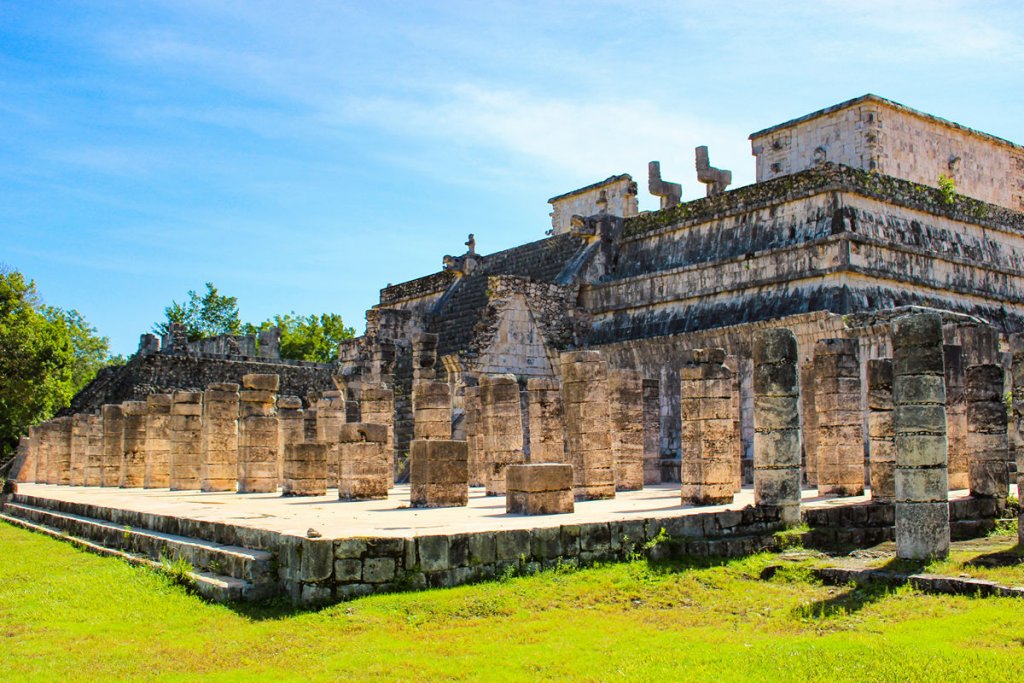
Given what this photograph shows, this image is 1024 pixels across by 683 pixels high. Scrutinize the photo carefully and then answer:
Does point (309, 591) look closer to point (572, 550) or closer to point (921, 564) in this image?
point (572, 550)

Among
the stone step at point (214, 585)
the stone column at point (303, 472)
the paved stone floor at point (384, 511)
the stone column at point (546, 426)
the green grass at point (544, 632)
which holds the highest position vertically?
the stone column at point (546, 426)

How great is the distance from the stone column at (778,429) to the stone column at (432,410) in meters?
7.55

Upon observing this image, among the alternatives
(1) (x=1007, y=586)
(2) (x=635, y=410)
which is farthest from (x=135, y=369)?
(1) (x=1007, y=586)

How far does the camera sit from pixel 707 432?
13.5 metres

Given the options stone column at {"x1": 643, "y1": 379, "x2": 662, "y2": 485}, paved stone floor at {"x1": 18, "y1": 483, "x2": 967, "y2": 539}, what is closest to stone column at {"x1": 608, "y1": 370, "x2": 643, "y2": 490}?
paved stone floor at {"x1": 18, "y1": 483, "x2": 967, "y2": 539}

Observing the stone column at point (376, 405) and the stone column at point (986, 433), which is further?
the stone column at point (376, 405)

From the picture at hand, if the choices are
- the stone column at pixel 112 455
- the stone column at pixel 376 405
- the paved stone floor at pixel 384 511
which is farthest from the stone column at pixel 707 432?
the stone column at pixel 112 455

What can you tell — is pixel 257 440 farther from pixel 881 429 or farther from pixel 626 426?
pixel 881 429

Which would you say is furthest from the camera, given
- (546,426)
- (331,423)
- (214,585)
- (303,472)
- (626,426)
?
(331,423)

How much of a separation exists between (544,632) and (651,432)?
1239cm

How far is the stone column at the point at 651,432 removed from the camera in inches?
777

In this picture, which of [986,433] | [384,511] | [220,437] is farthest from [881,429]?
[220,437]

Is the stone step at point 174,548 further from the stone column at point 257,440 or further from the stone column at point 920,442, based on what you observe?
the stone column at point 920,442

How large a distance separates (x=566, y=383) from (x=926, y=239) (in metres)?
10.6
